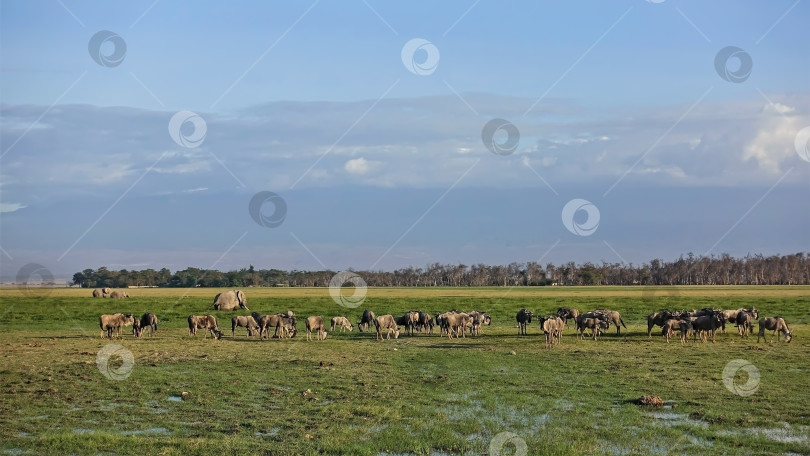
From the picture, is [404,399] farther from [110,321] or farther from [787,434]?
[110,321]

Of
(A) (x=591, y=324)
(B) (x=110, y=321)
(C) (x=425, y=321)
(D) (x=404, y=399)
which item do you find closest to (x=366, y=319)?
(C) (x=425, y=321)

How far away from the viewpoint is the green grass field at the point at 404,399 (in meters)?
13.0

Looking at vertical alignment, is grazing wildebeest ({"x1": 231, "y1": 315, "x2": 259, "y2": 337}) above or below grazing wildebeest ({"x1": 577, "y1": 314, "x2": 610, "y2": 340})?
below

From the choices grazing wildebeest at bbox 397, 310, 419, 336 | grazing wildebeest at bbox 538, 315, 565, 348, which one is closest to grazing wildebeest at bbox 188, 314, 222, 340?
grazing wildebeest at bbox 397, 310, 419, 336

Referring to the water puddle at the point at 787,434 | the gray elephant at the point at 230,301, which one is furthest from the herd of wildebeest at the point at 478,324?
the gray elephant at the point at 230,301

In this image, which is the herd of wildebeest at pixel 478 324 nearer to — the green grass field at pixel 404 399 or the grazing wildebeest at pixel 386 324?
the grazing wildebeest at pixel 386 324

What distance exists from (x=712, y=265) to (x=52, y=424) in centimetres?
19830

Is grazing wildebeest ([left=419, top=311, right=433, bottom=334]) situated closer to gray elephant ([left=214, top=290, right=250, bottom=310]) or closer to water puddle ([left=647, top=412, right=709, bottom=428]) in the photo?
water puddle ([left=647, top=412, right=709, bottom=428])

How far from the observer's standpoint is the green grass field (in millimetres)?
12961

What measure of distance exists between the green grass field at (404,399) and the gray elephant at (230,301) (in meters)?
31.2

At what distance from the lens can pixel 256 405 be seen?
1659 centimetres

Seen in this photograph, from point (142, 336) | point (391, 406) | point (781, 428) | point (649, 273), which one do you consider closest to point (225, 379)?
point (391, 406)

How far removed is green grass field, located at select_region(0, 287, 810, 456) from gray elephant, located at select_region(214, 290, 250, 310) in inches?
1228

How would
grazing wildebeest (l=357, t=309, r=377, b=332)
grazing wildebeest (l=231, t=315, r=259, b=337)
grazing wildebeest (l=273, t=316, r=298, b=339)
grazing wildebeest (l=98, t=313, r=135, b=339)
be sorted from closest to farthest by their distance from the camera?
grazing wildebeest (l=98, t=313, r=135, b=339) → grazing wildebeest (l=273, t=316, r=298, b=339) → grazing wildebeest (l=231, t=315, r=259, b=337) → grazing wildebeest (l=357, t=309, r=377, b=332)
